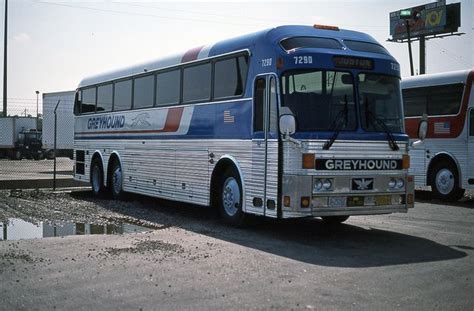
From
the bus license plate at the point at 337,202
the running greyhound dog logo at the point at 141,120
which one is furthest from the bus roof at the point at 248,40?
the bus license plate at the point at 337,202

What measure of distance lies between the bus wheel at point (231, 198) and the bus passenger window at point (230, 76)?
141 centimetres

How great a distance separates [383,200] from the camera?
964 centimetres

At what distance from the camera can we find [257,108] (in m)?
9.98

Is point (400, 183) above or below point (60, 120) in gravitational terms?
below

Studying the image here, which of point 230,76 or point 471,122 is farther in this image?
point 471,122

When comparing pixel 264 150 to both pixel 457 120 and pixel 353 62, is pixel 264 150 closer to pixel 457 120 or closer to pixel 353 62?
pixel 353 62

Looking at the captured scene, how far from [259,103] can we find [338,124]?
142 centimetres

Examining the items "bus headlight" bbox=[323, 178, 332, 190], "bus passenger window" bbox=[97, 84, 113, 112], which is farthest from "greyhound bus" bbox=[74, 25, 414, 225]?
"bus passenger window" bbox=[97, 84, 113, 112]

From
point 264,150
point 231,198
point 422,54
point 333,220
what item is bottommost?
point 333,220

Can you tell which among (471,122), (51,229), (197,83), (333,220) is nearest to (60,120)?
(197,83)

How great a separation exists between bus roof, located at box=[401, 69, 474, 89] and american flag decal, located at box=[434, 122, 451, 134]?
1.14 meters

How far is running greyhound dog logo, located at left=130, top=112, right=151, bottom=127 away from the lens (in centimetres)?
1398

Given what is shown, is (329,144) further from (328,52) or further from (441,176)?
(441,176)

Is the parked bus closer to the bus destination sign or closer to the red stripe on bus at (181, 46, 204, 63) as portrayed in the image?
the bus destination sign
